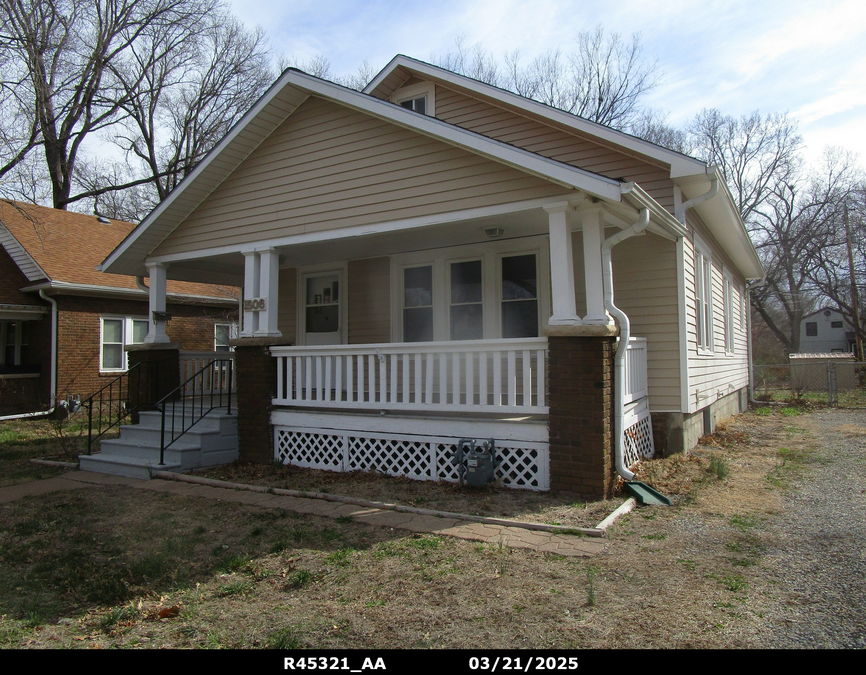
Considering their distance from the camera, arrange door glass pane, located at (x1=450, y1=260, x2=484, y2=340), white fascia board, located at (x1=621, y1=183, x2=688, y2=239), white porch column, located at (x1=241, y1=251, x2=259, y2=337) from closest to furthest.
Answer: white fascia board, located at (x1=621, y1=183, x2=688, y2=239) → white porch column, located at (x1=241, y1=251, x2=259, y2=337) → door glass pane, located at (x1=450, y1=260, x2=484, y2=340)

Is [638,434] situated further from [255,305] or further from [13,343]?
[13,343]

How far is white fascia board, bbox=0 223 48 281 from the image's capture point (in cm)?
1451

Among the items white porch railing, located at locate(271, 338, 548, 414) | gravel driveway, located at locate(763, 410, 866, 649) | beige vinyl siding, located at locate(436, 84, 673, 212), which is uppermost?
beige vinyl siding, located at locate(436, 84, 673, 212)

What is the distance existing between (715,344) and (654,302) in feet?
13.5

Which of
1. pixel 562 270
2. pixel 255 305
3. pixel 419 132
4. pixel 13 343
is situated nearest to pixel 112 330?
pixel 13 343

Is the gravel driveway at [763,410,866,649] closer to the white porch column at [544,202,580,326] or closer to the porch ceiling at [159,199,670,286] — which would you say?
the white porch column at [544,202,580,326]

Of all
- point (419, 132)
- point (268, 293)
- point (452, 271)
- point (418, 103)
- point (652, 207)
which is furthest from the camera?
point (418, 103)

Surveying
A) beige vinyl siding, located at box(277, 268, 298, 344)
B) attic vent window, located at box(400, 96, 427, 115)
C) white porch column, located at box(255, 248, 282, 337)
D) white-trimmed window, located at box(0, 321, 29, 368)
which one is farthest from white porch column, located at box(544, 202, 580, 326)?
white-trimmed window, located at box(0, 321, 29, 368)

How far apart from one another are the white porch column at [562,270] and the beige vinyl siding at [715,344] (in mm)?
2818

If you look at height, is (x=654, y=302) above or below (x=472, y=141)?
below

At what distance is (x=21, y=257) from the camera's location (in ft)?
48.9

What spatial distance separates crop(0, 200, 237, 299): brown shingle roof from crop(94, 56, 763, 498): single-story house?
6563mm

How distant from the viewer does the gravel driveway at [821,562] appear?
3.19 m
